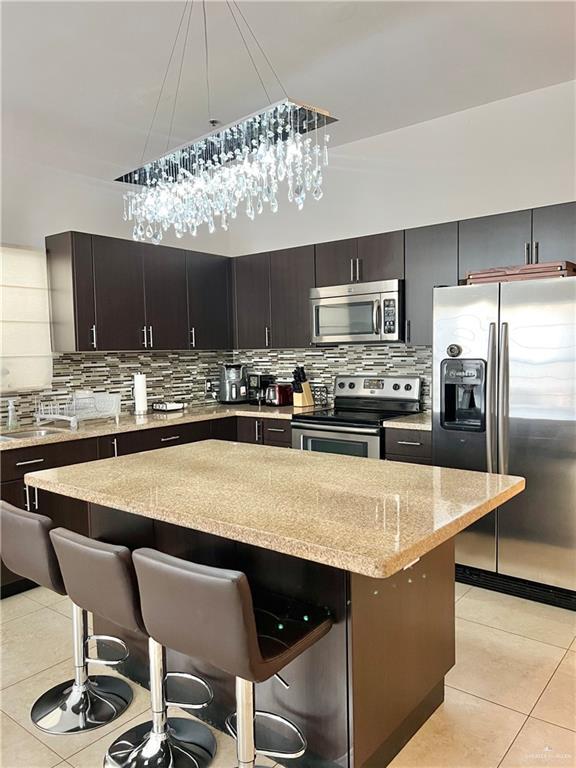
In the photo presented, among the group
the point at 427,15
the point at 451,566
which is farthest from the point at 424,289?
the point at 451,566

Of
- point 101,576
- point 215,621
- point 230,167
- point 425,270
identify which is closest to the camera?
point 215,621

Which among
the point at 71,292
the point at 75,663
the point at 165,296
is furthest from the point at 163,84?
the point at 75,663

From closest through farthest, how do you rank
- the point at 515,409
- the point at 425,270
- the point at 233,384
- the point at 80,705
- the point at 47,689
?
the point at 80,705 < the point at 47,689 < the point at 515,409 < the point at 425,270 < the point at 233,384

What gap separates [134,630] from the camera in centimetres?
183

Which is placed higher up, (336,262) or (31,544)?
(336,262)

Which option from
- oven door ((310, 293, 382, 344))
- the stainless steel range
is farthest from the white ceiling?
the stainless steel range

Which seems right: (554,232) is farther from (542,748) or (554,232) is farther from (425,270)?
(542,748)

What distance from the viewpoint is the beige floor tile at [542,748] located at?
77.9 inches

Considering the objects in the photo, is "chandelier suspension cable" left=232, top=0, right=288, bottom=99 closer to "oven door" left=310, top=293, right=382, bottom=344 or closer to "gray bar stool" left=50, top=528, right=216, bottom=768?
"oven door" left=310, top=293, right=382, bottom=344

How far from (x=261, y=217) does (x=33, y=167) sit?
1958 millimetres

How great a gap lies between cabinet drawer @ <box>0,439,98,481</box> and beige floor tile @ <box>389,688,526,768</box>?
8.41 ft

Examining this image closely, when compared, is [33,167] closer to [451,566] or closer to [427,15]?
[427,15]

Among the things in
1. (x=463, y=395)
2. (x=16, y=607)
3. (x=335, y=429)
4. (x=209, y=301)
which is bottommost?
(x=16, y=607)

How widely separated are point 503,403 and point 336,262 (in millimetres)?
1810
